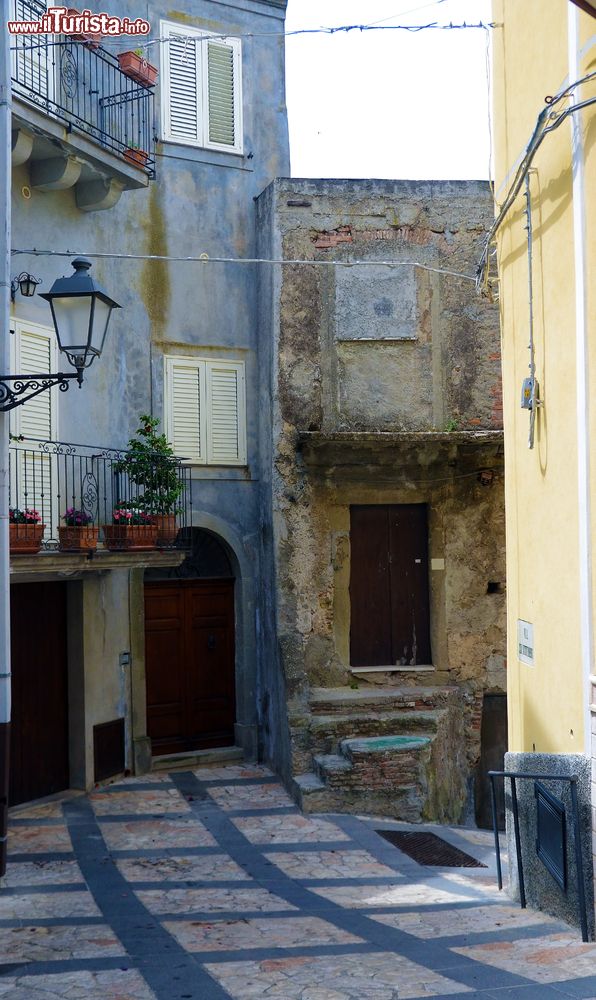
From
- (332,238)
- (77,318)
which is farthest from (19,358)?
(332,238)

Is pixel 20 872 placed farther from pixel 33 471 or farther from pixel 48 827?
pixel 33 471

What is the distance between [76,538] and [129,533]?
0.90 meters

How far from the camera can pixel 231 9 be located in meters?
15.5

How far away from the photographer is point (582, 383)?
7293 mm

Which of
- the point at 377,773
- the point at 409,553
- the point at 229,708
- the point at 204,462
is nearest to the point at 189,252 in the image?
the point at 204,462

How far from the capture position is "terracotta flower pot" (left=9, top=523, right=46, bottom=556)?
→ 10898 millimetres

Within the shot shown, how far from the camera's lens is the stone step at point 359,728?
1334 cm

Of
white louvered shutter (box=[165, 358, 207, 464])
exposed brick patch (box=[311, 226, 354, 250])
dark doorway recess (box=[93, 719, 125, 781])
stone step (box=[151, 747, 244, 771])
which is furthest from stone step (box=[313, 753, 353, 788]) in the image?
exposed brick patch (box=[311, 226, 354, 250])

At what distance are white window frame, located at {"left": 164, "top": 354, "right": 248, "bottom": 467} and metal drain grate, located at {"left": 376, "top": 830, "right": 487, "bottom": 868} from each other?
566cm

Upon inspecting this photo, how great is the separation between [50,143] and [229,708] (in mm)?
7935

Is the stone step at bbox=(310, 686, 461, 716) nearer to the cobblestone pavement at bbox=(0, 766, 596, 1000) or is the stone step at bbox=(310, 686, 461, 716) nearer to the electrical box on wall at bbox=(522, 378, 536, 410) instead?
the cobblestone pavement at bbox=(0, 766, 596, 1000)

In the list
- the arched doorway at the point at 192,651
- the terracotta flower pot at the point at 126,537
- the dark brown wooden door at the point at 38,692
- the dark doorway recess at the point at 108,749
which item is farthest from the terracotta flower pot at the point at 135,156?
the dark doorway recess at the point at 108,749

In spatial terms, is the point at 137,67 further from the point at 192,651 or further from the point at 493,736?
the point at 493,736

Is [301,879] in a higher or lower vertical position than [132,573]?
lower
